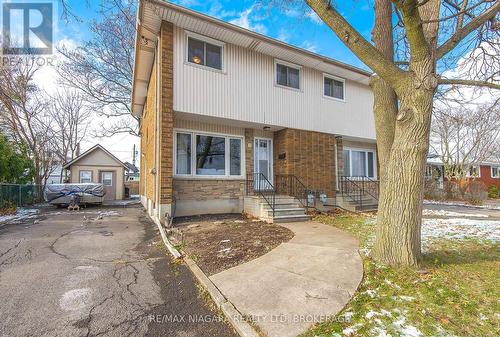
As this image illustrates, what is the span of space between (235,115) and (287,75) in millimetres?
3157

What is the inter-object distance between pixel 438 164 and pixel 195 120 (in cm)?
2783

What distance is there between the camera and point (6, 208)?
11.2 m

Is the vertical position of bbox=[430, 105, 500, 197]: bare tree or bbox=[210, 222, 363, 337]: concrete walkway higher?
bbox=[430, 105, 500, 197]: bare tree

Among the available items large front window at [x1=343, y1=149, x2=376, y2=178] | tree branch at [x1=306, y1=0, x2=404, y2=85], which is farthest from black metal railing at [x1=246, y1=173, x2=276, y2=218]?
tree branch at [x1=306, y1=0, x2=404, y2=85]

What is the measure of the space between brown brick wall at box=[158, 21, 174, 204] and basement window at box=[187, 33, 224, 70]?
71cm

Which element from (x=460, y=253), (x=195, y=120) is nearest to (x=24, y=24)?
(x=195, y=120)

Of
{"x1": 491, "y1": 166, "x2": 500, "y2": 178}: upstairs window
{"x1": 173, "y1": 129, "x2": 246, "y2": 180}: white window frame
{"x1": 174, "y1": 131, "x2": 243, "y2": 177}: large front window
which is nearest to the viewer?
{"x1": 173, "y1": 129, "x2": 246, "y2": 180}: white window frame

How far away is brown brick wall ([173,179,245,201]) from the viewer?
885 cm

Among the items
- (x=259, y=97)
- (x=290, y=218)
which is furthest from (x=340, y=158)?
(x=290, y=218)

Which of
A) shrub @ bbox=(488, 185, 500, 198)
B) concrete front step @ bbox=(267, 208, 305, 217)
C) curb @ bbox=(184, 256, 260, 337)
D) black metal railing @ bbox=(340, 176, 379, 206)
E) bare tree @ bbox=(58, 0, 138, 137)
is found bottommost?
shrub @ bbox=(488, 185, 500, 198)

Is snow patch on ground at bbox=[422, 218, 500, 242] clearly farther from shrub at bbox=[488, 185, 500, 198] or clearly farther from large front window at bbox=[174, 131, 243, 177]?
shrub at bbox=[488, 185, 500, 198]

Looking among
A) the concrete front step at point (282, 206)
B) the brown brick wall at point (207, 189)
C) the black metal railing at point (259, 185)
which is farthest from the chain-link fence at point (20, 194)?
the concrete front step at point (282, 206)

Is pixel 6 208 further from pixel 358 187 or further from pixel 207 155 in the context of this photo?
pixel 358 187

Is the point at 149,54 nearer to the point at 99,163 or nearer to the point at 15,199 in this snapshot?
the point at 15,199
